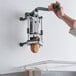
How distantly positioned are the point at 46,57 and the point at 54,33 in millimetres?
202

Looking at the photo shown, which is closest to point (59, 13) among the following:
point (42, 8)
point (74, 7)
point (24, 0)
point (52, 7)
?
point (52, 7)

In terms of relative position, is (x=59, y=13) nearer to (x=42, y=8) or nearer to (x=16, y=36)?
(x=42, y=8)

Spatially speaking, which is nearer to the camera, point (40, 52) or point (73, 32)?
point (73, 32)

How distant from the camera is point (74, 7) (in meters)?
1.65

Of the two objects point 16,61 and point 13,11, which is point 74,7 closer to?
point 13,11

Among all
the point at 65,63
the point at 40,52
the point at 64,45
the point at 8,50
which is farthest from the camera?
the point at 64,45

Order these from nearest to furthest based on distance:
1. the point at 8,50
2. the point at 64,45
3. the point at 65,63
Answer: the point at 65,63, the point at 8,50, the point at 64,45

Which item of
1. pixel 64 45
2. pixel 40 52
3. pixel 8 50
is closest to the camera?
pixel 8 50

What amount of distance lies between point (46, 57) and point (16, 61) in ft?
0.79

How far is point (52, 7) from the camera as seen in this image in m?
1.20

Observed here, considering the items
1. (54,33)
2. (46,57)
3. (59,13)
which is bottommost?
(46,57)

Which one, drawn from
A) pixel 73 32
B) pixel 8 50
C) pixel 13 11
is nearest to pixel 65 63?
pixel 73 32

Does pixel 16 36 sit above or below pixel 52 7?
below

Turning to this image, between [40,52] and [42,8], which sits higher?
[42,8]
